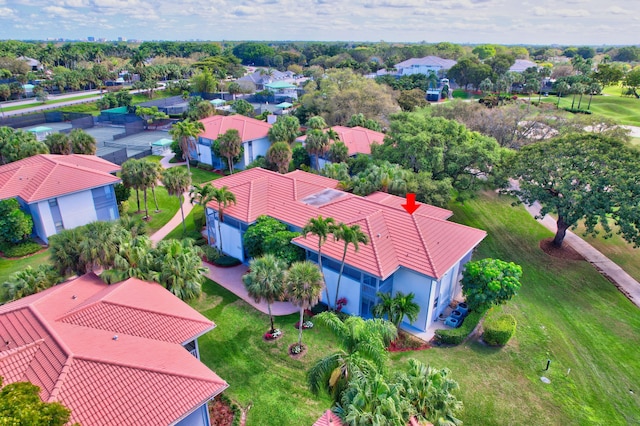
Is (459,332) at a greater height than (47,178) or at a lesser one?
lesser

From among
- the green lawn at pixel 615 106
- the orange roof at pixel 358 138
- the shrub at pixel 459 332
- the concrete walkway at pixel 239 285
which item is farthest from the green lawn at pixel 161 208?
the green lawn at pixel 615 106

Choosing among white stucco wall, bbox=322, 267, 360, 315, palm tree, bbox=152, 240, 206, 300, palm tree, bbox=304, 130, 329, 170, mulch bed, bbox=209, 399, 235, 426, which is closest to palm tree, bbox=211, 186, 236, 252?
palm tree, bbox=152, 240, 206, 300

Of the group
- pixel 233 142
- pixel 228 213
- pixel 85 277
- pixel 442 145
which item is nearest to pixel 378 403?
pixel 85 277

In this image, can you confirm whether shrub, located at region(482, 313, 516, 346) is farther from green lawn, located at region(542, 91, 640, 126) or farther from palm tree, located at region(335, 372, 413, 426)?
green lawn, located at region(542, 91, 640, 126)

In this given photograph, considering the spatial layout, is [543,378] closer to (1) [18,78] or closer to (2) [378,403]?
(2) [378,403]

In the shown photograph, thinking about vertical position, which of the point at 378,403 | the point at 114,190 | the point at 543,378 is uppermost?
the point at 378,403

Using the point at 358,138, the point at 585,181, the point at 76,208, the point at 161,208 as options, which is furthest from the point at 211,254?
the point at 585,181

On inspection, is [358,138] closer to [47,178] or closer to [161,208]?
[161,208]
